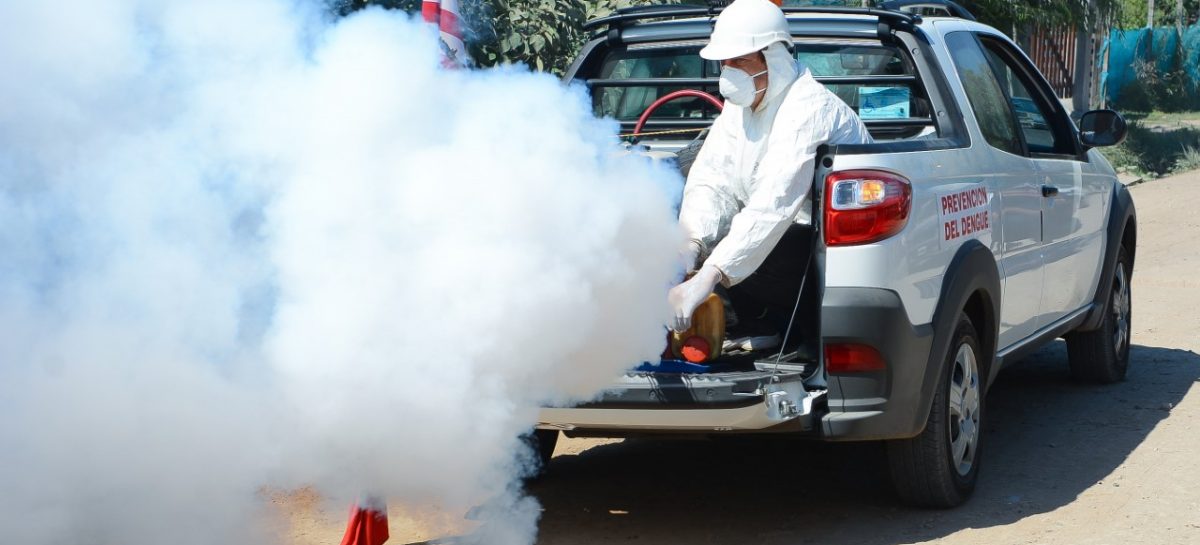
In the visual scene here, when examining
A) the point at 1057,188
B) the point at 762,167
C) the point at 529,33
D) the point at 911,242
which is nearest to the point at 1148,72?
the point at 529,33

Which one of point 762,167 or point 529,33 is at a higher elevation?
point 529,33

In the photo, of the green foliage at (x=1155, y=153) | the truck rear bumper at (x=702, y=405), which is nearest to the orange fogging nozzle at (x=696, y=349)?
the truck rear bumper at (x=702, y=405)

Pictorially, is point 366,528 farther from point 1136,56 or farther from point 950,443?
point 1136,56

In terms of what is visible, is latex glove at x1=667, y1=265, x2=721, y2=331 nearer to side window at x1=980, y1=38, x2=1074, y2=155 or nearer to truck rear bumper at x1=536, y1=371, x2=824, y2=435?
truck rear bumper at x1=536, y1=371, x2=824, y2=435

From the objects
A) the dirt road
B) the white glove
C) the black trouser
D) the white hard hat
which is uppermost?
the white hard hat

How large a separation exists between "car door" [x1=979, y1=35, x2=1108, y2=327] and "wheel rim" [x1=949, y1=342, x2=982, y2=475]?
0.94 metres

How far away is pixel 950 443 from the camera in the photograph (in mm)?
5055

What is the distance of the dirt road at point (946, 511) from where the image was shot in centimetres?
497

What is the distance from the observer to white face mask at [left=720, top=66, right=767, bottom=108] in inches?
187

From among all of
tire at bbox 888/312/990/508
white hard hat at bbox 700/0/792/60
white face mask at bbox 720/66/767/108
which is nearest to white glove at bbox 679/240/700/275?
white face mask at bbox 720/66/767/108

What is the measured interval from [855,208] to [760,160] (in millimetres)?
431

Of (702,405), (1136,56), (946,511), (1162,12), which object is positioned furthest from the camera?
(1162,12)

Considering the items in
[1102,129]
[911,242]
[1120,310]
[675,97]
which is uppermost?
[675,97]

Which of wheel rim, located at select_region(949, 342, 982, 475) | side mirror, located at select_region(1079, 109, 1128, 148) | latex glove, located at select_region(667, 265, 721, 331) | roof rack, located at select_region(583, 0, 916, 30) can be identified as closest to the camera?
latex glove, located at select_region(667, 265, 721, 331)
